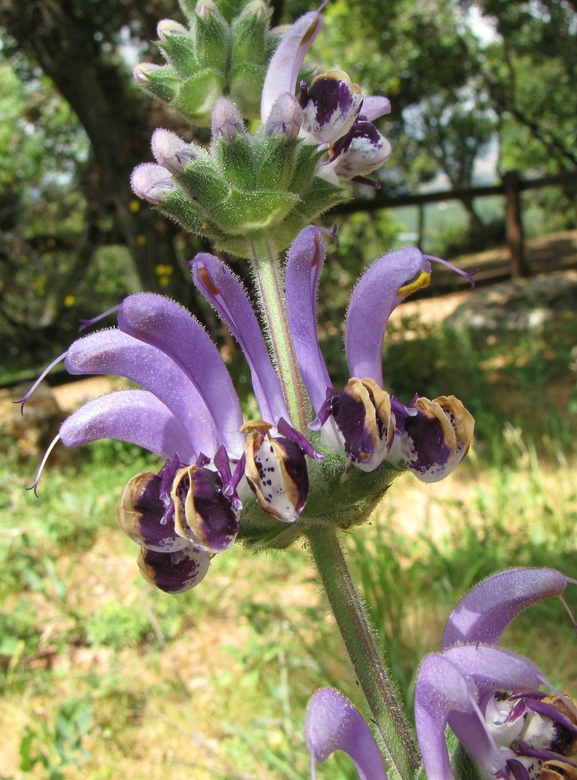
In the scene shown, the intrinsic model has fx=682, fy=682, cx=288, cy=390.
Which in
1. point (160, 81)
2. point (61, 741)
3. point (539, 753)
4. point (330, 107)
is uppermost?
point (160, 81)

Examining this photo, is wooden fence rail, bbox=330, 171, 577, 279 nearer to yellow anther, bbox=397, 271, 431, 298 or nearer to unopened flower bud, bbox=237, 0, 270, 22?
unopened flower bud, bbox=237, 0, 270, 22

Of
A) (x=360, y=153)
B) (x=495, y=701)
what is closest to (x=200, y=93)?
(x=360, y=153)

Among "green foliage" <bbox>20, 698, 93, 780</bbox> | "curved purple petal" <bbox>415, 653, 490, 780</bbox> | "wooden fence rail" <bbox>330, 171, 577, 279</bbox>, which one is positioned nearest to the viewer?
"curved purple petal" <bbox>415, 653, 490, 780</bbox>

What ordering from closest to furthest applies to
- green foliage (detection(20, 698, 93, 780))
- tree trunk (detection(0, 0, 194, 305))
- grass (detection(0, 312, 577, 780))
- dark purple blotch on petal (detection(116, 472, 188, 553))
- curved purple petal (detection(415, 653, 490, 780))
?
curved purple petal (detection(415, 653, 490, 780))
dark purple blotch on petal (detection(116, 472, 188, 553))
green foliage (detection(20, 698, 93, 780))
grass (detection(0, 312, 577, 780))
tree trunk (detection(0, 0, 194, 305))

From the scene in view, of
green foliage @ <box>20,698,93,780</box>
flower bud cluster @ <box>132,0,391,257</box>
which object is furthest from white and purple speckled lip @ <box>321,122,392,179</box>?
green foliage @ <box>20,698,93,780</box>

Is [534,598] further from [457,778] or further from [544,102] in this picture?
[544,102]

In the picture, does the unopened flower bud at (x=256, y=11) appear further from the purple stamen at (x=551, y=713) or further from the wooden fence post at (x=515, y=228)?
the wooden fence post at (x=515, y=228)

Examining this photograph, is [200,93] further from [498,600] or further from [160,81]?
[498,600]
